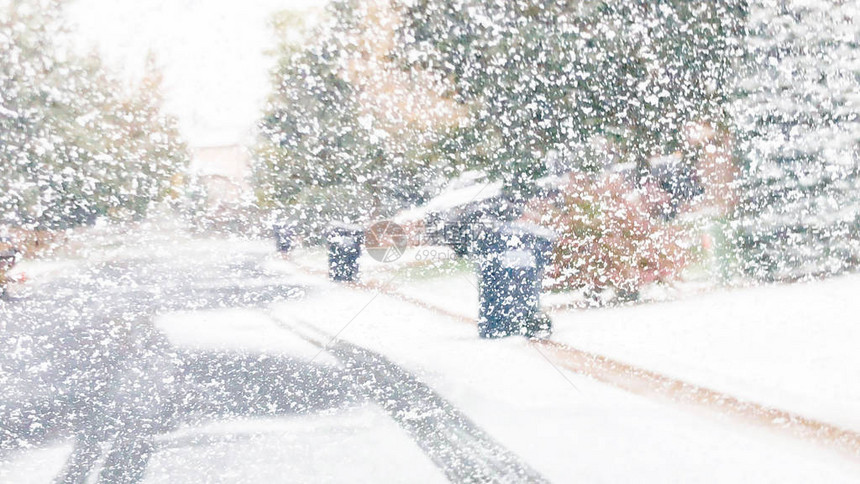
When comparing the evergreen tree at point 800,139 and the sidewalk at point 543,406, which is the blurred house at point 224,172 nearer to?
the sidewalk at point 543,406

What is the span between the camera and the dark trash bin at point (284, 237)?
37.1 inches

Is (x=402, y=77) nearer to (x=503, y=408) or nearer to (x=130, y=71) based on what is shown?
(x=130, y=71)

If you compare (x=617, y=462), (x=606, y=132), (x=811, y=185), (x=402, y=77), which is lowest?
(x=617, y=462)

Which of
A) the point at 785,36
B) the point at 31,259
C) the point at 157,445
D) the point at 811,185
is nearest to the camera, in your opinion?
the point at 31,259

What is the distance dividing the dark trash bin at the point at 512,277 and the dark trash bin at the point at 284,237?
325 millimetres

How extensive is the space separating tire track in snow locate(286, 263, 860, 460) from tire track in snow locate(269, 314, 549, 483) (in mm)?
181

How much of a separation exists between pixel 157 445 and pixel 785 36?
1.36m

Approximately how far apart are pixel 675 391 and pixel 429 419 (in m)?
0.48

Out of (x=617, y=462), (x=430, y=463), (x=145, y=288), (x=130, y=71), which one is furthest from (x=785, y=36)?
(x=145, y=288)

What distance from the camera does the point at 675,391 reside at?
1.11 metres

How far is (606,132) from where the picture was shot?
1037 mm

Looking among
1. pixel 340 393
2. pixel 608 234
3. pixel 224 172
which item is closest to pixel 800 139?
pixel 608 234

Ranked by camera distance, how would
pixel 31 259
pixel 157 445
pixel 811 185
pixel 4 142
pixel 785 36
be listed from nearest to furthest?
1. pixel 4 142
2. pixel 31 259
3. pixel 157 445
4. pixel 785 36
5. pixel 811 185

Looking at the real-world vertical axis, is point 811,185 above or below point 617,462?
above
